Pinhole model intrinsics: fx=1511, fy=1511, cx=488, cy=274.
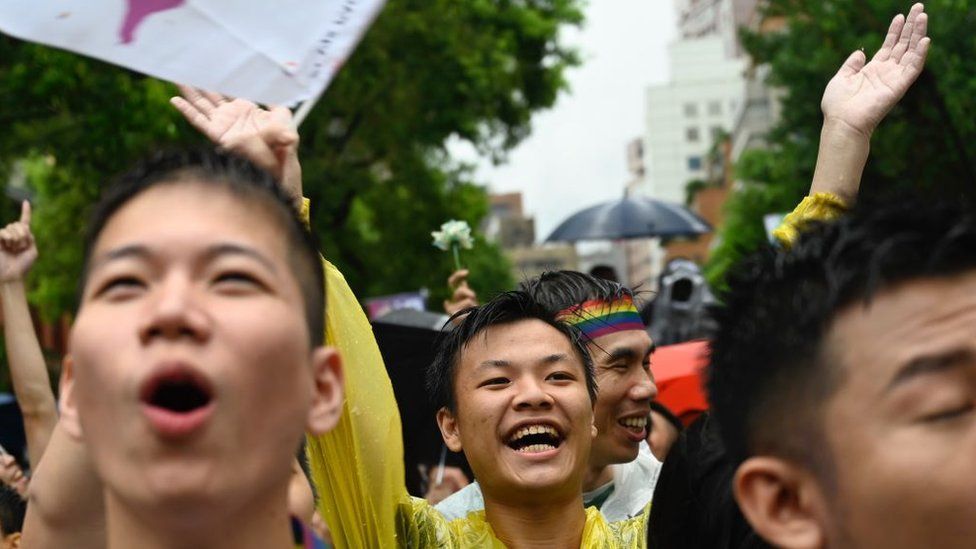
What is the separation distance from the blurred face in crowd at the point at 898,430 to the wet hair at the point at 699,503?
1.76 ft

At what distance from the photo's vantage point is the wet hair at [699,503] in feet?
9.37

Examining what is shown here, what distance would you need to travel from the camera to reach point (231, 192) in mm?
2359

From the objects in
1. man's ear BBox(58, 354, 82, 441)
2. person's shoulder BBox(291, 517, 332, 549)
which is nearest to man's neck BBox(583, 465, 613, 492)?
person's shoulder BBox(291, 517, 332, 549)

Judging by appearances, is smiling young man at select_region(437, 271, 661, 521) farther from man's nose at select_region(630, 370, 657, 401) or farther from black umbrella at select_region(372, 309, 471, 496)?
black umbrella at select_region(372, 309, 471, 496)

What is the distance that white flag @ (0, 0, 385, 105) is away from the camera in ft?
10.3

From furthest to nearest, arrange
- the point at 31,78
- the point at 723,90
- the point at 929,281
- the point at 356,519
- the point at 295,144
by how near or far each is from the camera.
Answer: the point at 723,90
the point at 31,78
the point at 356,519
the point at 295,144
the point at 929,281

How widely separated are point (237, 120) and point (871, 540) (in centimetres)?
147

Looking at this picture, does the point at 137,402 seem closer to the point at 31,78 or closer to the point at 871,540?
the point at 871,540

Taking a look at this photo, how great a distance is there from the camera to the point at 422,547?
341 centimetres

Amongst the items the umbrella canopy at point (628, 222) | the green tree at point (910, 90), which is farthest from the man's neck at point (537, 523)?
the green tree at point (910, 90)

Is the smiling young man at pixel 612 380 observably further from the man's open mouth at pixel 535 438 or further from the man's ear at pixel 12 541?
the man's ear at pixel 12 541

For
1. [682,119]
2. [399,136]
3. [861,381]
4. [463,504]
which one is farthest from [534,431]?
[682,119]

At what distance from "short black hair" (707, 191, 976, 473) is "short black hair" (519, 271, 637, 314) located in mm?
1942

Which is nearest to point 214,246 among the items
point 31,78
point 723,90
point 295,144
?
point 295,144
